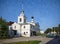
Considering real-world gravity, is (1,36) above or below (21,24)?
below

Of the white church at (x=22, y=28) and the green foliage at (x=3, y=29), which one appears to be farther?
the white church at (x=22, y=28)

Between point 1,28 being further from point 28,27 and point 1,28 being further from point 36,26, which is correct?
point 36,26

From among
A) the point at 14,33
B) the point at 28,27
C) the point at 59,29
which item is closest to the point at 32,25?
the point at 28,27

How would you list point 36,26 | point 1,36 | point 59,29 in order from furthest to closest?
1. point 59,29
2. point 36,26
3. point 1,36

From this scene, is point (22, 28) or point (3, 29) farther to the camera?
point (22, 28)

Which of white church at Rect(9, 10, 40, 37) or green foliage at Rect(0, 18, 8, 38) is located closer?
green foliage at Rect(0, 18, 8, 38)

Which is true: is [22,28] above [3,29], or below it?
above

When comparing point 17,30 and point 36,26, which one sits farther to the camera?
point 36,26

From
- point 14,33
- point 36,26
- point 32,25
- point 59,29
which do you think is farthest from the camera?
point 59,29

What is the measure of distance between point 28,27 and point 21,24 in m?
1.06

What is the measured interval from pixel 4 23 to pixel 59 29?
1324cm

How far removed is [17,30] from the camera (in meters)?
20.0

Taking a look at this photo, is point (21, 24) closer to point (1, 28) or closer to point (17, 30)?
point (17, 30)

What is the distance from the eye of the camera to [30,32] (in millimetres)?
19656
